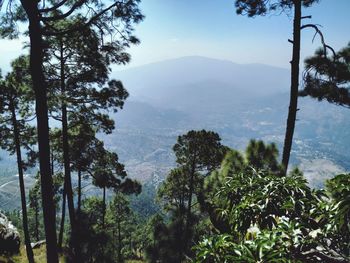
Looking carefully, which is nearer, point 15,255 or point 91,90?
point 91,90

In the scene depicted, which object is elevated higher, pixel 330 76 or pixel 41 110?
pixel 330 76

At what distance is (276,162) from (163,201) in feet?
80.7

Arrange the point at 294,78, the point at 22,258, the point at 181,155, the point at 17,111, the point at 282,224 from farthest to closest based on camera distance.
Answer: the point at 181,155 → the point at 22,258 → the point at 17,111 → the point at 294,78 → the point at 282,224

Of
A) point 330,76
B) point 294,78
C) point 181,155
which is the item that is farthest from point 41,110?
point 181,155

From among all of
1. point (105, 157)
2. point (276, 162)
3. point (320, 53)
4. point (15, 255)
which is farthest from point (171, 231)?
point (320, 53)

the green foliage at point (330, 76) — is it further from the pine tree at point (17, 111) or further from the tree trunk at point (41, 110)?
the pine tree at point (17, 111)

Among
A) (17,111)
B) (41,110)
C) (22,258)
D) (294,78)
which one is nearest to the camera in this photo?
(41,110)

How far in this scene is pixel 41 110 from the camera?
7.62m

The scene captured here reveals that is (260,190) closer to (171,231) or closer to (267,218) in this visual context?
(267,218)

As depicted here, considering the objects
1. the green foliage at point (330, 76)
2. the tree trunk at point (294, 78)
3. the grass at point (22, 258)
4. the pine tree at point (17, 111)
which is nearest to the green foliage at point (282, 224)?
the tree trunk at point (294, 78)

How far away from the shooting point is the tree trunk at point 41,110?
24.2ft

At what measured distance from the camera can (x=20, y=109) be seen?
17.0 meters

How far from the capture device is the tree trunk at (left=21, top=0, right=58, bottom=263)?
291 inches

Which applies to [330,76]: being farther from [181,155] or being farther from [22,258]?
[22,258]
